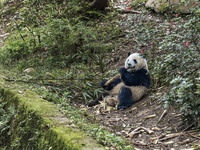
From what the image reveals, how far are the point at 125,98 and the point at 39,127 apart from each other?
169 centimetres

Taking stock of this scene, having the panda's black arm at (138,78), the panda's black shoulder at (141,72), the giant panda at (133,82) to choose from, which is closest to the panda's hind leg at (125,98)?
the giant panda at (133,82)

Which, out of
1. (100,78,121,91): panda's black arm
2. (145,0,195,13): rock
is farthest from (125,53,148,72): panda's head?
(145,0,195,13): rock

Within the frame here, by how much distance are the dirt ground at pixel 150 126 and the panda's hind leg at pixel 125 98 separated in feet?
0.25

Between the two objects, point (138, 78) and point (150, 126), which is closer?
point (150, 126)

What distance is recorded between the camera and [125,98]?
410cm

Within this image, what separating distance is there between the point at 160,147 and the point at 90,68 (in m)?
3.24

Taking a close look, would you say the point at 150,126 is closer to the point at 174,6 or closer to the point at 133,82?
the point at 133,82

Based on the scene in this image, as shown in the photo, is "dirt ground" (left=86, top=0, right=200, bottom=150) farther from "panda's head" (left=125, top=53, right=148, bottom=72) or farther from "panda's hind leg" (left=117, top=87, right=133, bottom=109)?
"panda's head" (left=125, top=53, right=148, bottom=72)

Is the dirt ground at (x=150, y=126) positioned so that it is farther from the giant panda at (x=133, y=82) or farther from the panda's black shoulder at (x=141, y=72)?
the panda's black shoulder at (x=141, y=72)

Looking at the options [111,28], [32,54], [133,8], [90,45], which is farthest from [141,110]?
[133,8]

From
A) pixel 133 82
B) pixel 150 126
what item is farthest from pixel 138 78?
pixel 150 126

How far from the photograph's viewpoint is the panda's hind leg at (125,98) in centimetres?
408

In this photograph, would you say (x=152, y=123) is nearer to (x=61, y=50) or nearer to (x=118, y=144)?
(x=118, y=144)

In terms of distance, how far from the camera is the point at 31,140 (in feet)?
8.99
